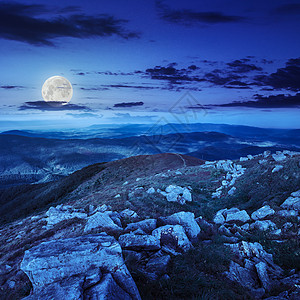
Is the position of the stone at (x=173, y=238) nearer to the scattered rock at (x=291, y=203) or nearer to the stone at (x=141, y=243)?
the stone at (x=141, y=243)

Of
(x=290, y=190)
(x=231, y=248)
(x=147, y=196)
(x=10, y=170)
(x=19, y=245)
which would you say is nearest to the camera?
(x=231, y=248)

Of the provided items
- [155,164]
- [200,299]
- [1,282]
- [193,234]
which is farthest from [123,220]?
[155,164]

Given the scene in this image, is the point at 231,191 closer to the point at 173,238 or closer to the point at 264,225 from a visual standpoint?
the point at 264,225

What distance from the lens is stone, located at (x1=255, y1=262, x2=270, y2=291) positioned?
18.8 feet

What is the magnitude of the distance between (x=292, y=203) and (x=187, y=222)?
6.96 m

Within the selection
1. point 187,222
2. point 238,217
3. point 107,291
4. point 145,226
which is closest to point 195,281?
point 107,291

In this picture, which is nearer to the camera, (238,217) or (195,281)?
(195,281)

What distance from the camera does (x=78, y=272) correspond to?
199 inches

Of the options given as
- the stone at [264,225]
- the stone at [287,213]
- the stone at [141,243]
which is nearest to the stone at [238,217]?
the stone at [264,225]

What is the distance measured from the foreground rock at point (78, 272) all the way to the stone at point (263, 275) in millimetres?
3861

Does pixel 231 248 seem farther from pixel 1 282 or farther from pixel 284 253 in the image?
pixel 1 282

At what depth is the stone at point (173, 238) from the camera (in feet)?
24.3

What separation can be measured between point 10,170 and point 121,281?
223 m

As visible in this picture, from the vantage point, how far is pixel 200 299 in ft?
15.6
